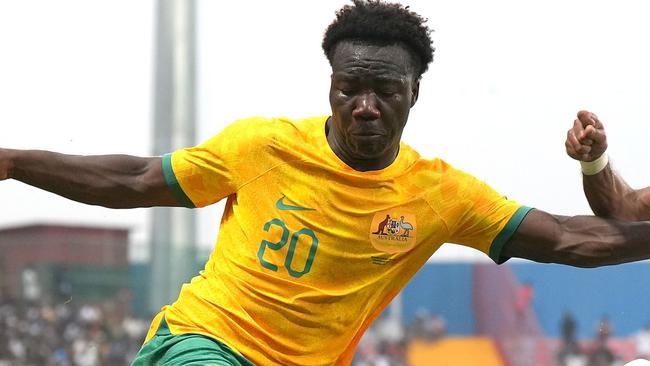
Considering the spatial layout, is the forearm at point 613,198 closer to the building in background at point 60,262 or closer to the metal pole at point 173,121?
the metal pole at point 173,121

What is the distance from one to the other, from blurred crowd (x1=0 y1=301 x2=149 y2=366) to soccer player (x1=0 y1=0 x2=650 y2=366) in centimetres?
495

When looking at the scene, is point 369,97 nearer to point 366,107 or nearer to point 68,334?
point 366,107

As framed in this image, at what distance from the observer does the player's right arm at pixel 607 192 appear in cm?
371

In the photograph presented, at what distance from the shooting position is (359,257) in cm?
369

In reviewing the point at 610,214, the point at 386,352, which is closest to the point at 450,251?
the point at 386,352

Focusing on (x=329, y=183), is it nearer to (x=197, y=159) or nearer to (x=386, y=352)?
(x=197, y=159)

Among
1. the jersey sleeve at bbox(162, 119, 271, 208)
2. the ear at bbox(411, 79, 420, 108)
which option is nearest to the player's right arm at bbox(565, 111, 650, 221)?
the ear at bbox(411, 79, 420, 108)

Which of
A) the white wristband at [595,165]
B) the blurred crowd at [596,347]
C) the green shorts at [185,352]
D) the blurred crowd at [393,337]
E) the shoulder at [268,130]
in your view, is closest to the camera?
the green shorts at [185,352]

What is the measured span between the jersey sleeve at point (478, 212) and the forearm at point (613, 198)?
0.22m

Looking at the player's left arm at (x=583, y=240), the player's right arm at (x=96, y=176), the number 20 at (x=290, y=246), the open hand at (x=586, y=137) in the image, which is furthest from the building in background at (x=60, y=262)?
the open hand at (x=586, y=137)

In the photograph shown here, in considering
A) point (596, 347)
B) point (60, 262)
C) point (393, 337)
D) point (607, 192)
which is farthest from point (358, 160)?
point (60, 262)

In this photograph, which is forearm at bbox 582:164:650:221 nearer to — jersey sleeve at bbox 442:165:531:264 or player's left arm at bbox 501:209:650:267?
player's left arm at bbox 501:209:650:267

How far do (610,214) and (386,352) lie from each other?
457cm

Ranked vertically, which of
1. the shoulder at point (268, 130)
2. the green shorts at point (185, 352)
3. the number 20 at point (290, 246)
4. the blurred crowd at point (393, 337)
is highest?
the shoulder at point (268, 130)
